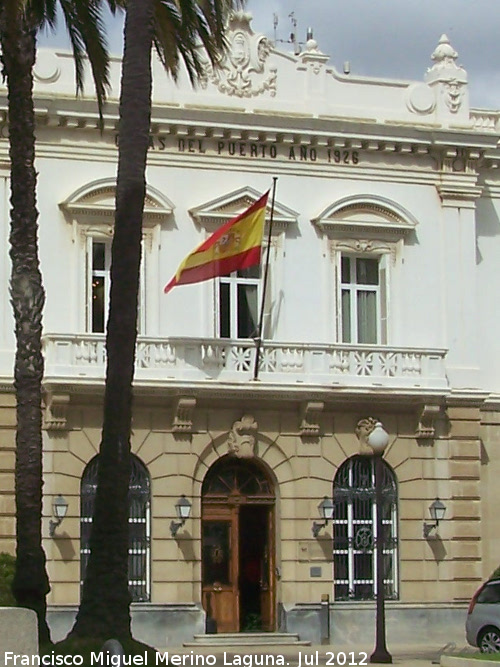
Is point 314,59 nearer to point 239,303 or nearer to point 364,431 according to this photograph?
point 239,303

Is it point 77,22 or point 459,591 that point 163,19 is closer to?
point 77,22

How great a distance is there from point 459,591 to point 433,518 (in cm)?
173

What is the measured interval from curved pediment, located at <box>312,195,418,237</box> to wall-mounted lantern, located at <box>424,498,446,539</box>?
6303 millimetres

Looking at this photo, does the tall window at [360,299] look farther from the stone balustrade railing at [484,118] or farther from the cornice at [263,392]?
the stone balustrade railing at [484,118]

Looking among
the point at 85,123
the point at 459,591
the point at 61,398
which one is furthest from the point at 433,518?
the point at 85,123

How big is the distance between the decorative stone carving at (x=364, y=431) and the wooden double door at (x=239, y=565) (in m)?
2.44

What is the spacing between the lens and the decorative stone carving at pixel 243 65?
1436 inches

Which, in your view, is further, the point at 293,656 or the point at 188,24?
the point at 293,656

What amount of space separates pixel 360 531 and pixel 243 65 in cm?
1091

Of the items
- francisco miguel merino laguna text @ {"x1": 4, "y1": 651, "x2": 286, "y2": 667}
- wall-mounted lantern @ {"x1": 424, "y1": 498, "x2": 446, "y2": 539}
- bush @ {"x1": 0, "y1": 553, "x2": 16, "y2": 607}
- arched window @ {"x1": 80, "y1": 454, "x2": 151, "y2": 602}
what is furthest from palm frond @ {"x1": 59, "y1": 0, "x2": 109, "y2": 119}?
wall-mounted lantern @ {"x1": 424, "y1": 498, "x2": 446, "y2": 539}

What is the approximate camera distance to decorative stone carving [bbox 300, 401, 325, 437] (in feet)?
116

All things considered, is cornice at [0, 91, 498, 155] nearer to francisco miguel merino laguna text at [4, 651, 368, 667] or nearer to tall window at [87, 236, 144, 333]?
tall window at [87, 236, 144, 333]

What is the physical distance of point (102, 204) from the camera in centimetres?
3512

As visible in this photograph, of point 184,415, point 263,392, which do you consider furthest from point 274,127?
point 184,415
